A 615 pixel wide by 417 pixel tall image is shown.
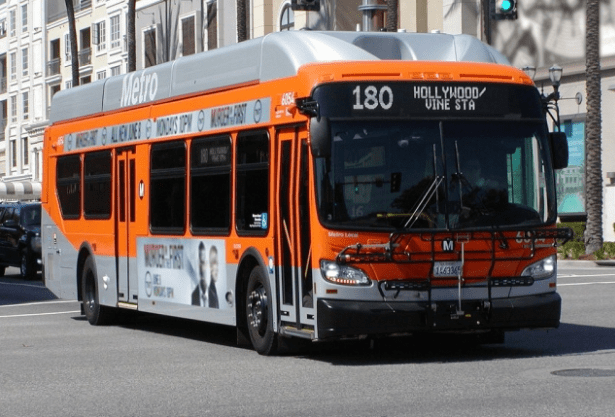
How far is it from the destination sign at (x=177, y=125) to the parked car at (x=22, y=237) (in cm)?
1439

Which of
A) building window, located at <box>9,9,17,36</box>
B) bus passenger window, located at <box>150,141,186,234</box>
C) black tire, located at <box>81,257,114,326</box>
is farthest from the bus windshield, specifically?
building window, located at <box>9,9,17,36</box>

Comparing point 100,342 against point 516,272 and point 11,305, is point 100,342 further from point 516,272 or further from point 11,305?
point 11,305

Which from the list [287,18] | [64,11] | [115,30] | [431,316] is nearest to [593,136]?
[287,18]

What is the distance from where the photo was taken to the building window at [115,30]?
261 ft

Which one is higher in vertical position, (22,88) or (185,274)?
(22,88)

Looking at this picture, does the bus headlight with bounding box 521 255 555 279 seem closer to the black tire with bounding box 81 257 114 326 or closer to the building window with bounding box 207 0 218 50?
the black tire with bounding box 81 257 114 326

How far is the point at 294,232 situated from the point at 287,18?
149ft

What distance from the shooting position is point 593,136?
37.9 metres

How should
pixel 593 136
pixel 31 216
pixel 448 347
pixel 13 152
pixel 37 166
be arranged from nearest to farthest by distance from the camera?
pixel 448 347
pixel 31 216
pixel 593 136
pixel 37 166
pixel 13 152

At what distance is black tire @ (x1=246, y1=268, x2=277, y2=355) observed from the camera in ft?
49.5

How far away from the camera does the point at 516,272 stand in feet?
46.6

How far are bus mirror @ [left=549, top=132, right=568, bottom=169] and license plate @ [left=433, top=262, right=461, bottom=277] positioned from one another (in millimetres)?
1605

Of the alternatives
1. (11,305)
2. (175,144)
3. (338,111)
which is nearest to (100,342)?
(175,144)

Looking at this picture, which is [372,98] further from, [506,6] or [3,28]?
[3,28]
